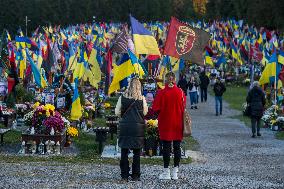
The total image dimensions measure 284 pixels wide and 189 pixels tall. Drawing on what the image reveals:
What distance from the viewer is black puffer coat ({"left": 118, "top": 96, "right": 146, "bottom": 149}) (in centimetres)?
1204

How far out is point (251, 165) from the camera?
1471 cm

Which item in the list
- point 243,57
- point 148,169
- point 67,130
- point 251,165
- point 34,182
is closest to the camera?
point 34,182

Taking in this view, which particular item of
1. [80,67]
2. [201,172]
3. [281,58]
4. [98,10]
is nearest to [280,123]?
[281,58]

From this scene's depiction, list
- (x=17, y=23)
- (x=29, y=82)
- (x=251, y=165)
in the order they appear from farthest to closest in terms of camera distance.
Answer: (x=17, y=23), (x=29, y=82), (x=251, y=165)

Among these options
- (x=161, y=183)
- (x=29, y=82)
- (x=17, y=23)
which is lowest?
(x=161, y=183)

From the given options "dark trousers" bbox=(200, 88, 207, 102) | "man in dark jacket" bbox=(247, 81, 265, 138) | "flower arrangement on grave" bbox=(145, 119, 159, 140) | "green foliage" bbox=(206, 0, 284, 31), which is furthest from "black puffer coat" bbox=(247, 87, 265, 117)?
"green foliage" bbox=(206, 0, 284, 31)

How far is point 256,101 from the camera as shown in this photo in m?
20.6

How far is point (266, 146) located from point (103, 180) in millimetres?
7050

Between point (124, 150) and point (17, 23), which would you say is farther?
point (17, 23)

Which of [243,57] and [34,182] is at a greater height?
[243,57]

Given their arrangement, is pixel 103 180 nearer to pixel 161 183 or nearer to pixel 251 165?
pixel 161 183

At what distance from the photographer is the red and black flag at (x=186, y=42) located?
647 inches

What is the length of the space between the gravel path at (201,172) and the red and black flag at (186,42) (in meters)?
2.15

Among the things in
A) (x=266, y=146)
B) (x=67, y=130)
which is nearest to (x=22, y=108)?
(x=67, y=130)
